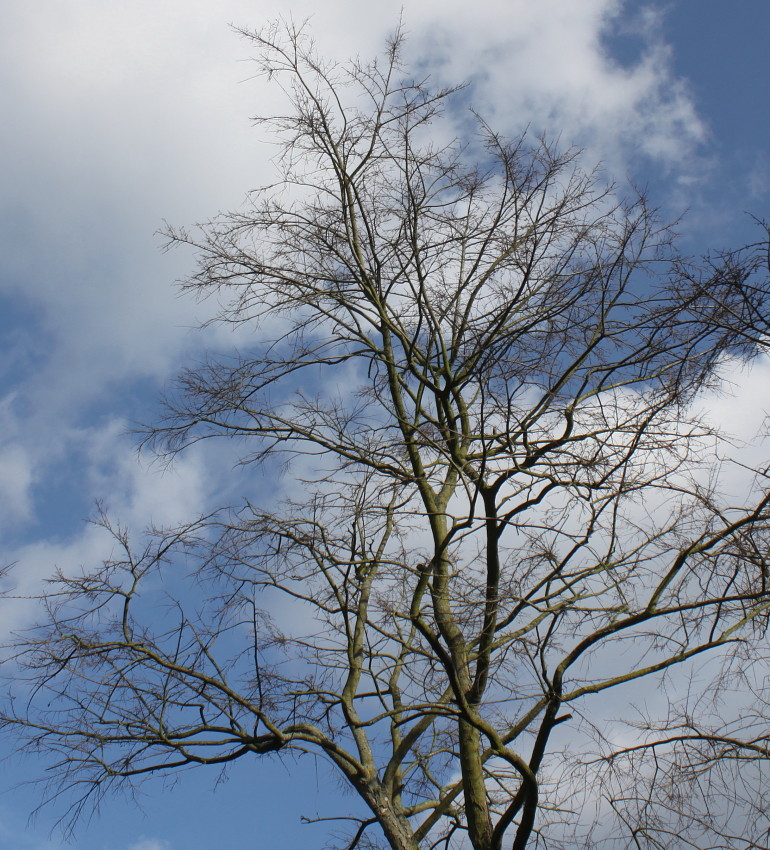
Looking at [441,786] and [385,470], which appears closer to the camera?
[385,470]

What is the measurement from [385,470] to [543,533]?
1748mm

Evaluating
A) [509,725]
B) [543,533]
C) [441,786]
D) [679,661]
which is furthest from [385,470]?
[441,786]

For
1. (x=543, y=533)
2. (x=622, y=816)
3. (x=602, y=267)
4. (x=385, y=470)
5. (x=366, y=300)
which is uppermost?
(x=366, y=300)

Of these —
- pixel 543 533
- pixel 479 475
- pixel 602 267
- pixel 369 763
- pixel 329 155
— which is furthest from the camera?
pixel 329 155

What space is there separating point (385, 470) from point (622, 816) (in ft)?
10.0

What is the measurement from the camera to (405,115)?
8.13 meters

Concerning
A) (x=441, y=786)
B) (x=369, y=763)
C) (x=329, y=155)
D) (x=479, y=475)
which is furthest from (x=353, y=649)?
(x=329, y=155)

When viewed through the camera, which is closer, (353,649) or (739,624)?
(739,624)

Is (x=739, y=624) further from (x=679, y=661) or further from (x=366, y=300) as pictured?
(x=366, y=300)

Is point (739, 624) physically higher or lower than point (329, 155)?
lower

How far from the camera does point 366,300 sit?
8.35 meters

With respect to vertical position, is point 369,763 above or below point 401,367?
below

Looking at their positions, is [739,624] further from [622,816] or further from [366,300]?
[366,300]

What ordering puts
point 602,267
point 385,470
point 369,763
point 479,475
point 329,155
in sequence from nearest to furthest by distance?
point 479,475
point 602,267
point 385,470
point 369,763
point 329,155
